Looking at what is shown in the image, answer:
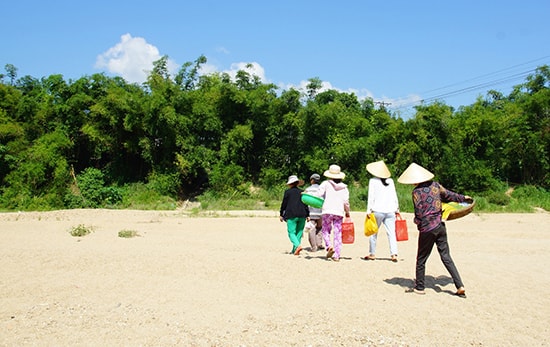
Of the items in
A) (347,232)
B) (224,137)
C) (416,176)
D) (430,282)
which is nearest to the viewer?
(416,176)

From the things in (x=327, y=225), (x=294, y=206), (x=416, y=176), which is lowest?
(x=327, y=225)

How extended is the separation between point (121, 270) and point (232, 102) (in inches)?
776

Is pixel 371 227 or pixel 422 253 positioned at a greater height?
pixel 371 227

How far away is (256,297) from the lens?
636cm

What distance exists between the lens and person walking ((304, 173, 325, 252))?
9.53 meters

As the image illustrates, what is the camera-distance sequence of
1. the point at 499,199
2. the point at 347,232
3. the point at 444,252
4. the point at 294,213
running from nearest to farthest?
the point at 444,252 → the point at 347,232 → the point at 294,213 → the point at 499,199

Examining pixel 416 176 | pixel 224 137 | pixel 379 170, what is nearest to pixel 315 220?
pixel 379 170

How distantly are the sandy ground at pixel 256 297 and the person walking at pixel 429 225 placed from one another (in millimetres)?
285

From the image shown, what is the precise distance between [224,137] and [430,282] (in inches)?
821

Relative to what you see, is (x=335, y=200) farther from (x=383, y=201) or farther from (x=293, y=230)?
(x=293, y=230)

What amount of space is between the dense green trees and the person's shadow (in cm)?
1880

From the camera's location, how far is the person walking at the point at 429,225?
6.54 meters

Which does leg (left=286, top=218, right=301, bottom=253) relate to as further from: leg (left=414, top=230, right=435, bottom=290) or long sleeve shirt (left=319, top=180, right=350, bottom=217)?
leg (left=414, top=230, right=435, bottom=290)

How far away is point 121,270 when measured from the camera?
7949 mm
